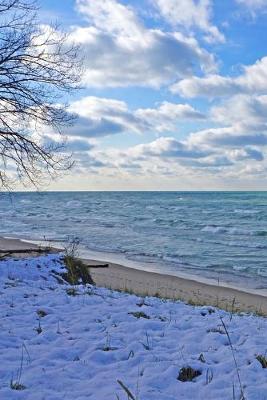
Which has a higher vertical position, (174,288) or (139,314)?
(139,314)

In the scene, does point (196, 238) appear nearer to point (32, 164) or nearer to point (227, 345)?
point (32, 164)

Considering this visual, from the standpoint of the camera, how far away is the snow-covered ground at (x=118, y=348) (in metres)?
4.45

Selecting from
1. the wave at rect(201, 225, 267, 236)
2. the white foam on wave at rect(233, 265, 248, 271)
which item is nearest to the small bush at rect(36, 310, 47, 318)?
the white foam on wave at rect(233, 265, 248, 271)

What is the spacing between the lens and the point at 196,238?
99.2 ft

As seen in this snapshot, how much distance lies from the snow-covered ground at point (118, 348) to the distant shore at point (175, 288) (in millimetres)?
5124

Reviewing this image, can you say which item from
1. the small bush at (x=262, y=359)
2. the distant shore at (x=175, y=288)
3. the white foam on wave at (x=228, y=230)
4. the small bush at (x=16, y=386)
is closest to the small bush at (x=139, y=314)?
the small bush at (x=262, y=359)

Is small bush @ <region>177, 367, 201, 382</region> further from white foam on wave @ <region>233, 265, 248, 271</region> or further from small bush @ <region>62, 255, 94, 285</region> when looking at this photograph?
white foam on wave @ <region>233, 265, 248, 271</region>

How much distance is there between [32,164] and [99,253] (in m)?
12.7

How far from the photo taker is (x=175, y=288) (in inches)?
603

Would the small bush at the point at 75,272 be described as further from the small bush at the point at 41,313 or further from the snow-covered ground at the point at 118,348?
the small bush at the point at 41,313

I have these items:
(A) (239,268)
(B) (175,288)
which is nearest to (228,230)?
(A) (239,268)

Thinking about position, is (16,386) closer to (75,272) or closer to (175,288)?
(75,272)

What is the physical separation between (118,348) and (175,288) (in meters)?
9.85

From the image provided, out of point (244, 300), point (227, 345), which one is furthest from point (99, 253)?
point (227, 345)
